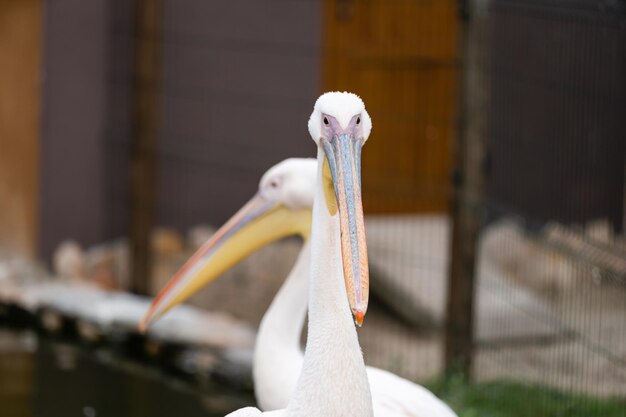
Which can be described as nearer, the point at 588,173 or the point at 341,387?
the point at 341,387

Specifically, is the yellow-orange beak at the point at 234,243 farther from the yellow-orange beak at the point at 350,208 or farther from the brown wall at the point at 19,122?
the brown wall at the point at 19,122

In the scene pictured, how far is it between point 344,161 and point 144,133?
417 centimetres

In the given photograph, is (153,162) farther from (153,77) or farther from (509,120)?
(509,120)

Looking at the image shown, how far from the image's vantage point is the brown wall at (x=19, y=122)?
24.5 feet

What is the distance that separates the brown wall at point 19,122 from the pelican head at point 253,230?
11.0 feet

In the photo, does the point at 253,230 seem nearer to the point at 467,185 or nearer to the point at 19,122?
the point at 467,185

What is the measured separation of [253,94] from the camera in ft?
24.6

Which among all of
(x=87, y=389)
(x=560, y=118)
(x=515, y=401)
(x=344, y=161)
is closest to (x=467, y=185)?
(x=560, y=118)

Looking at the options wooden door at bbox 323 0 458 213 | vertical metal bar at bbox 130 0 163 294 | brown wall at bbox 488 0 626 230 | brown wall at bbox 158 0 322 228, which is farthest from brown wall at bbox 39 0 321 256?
brown wall at bbox 488 0 626 230

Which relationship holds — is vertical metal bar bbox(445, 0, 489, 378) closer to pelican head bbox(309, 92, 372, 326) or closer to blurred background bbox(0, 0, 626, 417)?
blurred background bbox(0, 0, 626, 417)

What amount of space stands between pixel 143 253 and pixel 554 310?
7.01 ft

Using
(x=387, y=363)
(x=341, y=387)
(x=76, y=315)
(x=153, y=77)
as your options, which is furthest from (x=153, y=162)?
(x=341, y=387)

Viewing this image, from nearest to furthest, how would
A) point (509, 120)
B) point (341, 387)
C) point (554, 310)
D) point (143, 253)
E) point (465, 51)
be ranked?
point (341, 387)
point (465, 51)
point (509, 120)
point (554, 310)
point (143, 253)

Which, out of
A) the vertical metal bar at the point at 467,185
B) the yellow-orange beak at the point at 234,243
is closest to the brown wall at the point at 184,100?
the vertical metal bar at the point at 467,185
